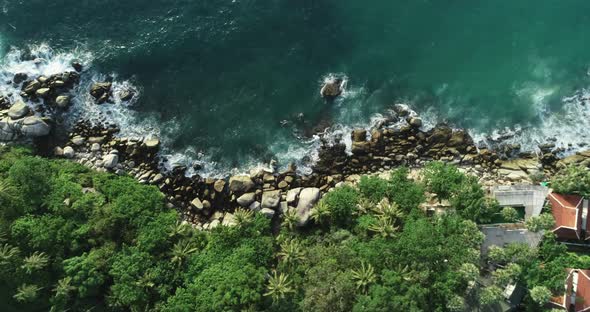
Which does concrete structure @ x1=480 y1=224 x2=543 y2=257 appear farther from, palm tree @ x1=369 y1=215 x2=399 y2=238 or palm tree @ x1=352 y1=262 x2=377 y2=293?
palm tree @ x1=352 y1=262 x2=377 y2=293

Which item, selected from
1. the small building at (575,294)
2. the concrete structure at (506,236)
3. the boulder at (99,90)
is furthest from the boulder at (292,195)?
the small building at (575,294)

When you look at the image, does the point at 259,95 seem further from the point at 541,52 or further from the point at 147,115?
the point at 541,52

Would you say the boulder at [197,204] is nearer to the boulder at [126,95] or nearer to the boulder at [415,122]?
the boulder at [126,95]

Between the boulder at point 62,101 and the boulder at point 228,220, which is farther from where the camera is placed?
the boulder at point 62,101

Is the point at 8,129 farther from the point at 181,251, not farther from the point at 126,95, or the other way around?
the point at 181,251

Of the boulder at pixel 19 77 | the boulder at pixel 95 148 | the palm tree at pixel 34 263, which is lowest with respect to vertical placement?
the palm tree at pixel 34 263

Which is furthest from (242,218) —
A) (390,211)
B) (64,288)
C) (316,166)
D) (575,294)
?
(575,294)

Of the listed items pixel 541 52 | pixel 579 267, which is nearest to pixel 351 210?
pixel 579 267
